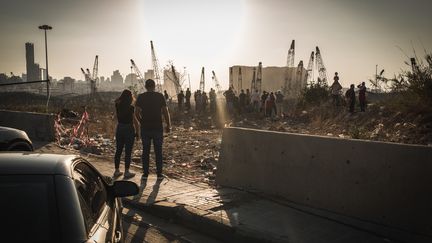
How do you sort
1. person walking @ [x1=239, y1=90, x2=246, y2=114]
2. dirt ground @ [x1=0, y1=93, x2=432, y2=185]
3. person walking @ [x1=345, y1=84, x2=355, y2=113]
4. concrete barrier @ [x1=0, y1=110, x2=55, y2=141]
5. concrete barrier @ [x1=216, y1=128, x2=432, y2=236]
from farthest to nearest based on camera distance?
person walking @ [x1=239, y1=90, x2=246, y2=114] < person walking @ [x1=345, y1=84, x2=355, y2=113] < concrete barrier @ [x1=0, y1=110, x2=55, y2=141] < dirt ground @ [x1=0, y1=93, x2=432, y2=185] < concrete barrier @ [x1=216, y1=128, x2=432, y2=236]

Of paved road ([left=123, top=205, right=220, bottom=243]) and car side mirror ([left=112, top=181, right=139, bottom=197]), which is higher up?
car side mirror ([left=112, top=181, right=139, bottom=197])

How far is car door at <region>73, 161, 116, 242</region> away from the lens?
2559 mm

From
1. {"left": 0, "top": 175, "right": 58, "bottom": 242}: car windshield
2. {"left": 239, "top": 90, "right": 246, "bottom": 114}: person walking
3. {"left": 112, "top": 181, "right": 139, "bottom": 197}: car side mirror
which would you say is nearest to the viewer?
{"left": 0, "top": 175, "right": 58, "bottom": 242}: car windshield

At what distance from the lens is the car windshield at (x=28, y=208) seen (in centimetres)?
229

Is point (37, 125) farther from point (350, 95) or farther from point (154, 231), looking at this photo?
point (350, 95)

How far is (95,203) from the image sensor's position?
3.00 metres

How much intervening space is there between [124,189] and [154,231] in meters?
1.91

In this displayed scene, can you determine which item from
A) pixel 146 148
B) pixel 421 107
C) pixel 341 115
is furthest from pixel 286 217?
pixel 341 115

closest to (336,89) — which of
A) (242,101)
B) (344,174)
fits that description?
(242,101)

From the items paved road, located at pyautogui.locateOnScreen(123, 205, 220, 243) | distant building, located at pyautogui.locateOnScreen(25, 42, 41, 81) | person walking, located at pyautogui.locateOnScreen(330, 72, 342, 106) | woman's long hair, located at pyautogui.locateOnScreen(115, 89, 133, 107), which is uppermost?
distant building, located at pyautogui.locateOnScreen(25, 42, 41, 81)

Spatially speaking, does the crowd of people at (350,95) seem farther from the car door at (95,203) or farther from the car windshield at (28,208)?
the car windshield at (28,208)

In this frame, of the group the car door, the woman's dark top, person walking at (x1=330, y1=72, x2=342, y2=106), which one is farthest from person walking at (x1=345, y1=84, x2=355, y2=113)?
the car door

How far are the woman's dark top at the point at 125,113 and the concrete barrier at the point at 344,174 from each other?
2397 mm

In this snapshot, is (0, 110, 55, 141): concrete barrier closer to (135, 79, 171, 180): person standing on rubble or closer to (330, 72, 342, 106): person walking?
(135, 79, 171, 180): person standing on rubble
